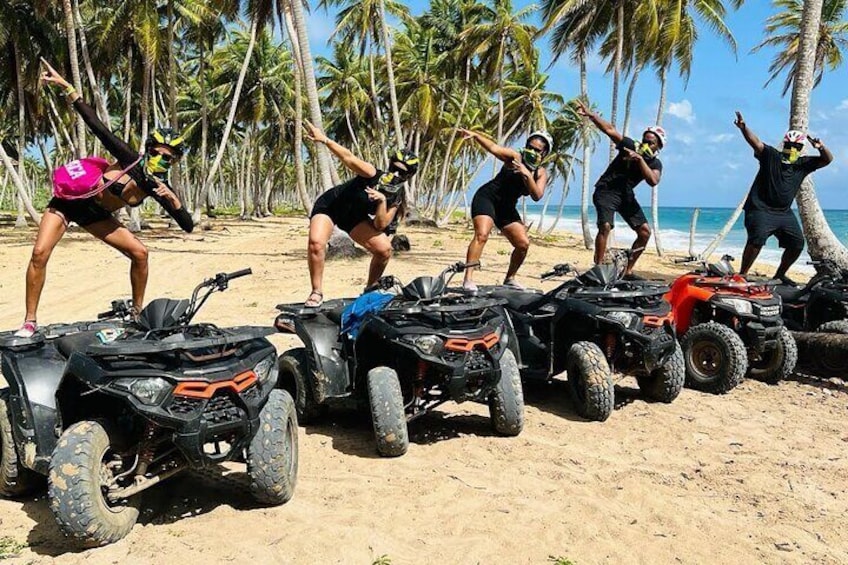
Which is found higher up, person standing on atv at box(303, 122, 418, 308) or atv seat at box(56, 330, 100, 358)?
person standing on atv at box(303, 122, 418, 308)

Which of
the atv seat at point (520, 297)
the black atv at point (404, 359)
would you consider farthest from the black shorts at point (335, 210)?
the atv seat at point (520, 297)

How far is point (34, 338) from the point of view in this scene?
13.0 feet

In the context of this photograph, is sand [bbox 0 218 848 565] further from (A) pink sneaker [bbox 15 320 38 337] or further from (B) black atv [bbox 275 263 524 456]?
(A) pink sneaker [bbox 15 320 38 337]

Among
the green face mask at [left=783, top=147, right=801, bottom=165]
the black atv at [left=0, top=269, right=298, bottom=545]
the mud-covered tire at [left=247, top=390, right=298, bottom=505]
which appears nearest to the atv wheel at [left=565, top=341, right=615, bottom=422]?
the black atv at [left=0, top=269, right=298, bottom=545]

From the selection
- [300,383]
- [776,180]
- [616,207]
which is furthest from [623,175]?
[300,383]

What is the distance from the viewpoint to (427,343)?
442cm

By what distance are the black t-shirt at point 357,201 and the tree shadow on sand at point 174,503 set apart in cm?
264

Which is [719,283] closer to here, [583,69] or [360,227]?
[360,227]

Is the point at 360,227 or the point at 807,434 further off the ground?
the point at 360,227

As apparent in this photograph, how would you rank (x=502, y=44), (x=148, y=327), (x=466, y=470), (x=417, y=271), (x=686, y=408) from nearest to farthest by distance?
(x=148, y=327) → (x=466, y=470) → (x=686, y=408) → (x=417, y=271) → (x=502, y=44)

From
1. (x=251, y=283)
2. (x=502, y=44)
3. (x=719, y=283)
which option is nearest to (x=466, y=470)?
(x=719, y=283)

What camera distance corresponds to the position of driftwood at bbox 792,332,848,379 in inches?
255

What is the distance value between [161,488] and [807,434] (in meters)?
4.62

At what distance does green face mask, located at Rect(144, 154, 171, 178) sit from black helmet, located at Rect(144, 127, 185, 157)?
78 millimetres
